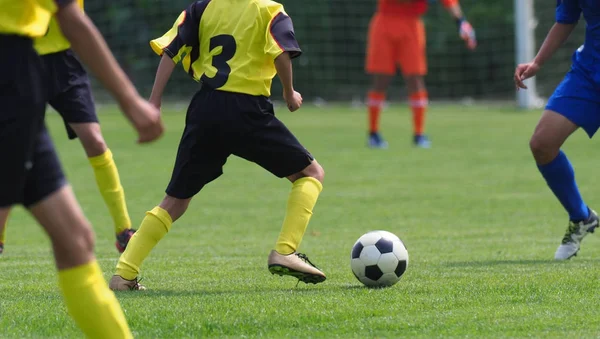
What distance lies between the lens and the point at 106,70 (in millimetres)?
3062

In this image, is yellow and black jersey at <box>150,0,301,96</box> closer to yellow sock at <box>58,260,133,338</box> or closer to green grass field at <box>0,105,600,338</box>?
green grass field at <box>0,105,600,338</box>

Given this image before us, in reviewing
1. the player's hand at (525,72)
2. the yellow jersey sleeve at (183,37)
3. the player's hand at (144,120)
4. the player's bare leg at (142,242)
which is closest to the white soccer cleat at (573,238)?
the player's hand at (525,72)

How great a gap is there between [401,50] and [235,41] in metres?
9.14

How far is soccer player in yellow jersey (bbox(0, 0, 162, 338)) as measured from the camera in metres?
3.05

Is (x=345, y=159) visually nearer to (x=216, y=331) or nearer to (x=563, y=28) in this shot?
(x=563, y=28)

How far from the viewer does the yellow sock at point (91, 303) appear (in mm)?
3318

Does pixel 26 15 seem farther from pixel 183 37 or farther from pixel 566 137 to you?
pixel 566 137

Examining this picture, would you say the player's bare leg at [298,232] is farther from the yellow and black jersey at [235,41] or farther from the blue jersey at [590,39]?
the blue jersey at [590,39]

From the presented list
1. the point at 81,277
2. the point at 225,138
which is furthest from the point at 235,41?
the point at 81,277

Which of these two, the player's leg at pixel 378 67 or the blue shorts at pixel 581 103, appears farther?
the player's leg at pixel 378 67

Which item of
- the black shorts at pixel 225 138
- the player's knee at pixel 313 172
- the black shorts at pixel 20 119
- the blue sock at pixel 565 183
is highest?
the black shorts at pixel 20 119

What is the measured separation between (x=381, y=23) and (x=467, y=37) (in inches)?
44.9

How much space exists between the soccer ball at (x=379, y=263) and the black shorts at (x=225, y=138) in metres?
0.57

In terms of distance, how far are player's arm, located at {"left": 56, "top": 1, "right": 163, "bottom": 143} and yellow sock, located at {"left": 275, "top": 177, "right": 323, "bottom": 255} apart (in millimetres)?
2264
